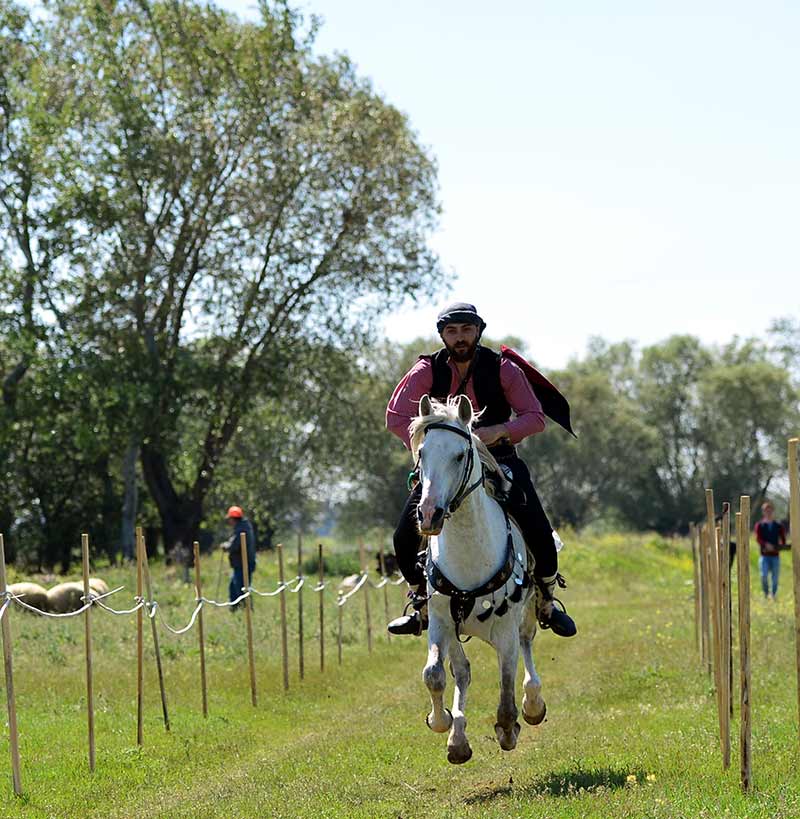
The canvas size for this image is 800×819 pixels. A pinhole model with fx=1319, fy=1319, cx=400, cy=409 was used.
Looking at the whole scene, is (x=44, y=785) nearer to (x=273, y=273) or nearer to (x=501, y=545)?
(x=501, y=545)

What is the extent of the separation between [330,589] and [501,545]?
22492mm

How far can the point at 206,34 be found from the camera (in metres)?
36.2

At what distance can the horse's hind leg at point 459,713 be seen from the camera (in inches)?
367

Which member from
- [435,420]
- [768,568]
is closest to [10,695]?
[435,420]

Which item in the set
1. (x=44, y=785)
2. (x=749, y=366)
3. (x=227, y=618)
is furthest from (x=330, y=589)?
(x=749, y=366)

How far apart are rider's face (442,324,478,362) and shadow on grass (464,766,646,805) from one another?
3279 millimetres

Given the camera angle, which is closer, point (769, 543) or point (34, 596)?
point (34, 596)

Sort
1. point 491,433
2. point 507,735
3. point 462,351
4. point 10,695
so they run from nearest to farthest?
point 507,735
point 491,433
point 10,695
point 462,351

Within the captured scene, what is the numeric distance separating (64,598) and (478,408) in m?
16.3

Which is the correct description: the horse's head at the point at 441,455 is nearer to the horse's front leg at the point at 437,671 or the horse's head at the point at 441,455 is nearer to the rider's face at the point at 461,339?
the rider's face at the point at 461,339

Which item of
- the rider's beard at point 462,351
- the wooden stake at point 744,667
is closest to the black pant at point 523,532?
the rider's beard at point 462,351

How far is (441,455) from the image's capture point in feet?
28.4

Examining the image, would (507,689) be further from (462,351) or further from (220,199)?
(220,199)

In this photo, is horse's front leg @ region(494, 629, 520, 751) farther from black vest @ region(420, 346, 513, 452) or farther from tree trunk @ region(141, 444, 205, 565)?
A: tree trunk @ region(141, 444, 205, 565)
